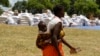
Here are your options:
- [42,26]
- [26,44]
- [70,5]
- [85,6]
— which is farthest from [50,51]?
[70,5]

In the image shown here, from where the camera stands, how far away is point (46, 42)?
4594 millimetres

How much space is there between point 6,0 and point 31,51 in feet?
103

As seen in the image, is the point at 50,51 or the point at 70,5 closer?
the point at 50,51

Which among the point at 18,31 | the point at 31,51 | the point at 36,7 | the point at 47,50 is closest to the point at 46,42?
the point at 47,50

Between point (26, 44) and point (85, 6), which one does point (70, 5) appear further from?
point (26, 44)

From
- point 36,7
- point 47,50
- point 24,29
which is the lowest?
point 36,7

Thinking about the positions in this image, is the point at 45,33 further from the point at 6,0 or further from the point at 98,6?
the point at 98,6

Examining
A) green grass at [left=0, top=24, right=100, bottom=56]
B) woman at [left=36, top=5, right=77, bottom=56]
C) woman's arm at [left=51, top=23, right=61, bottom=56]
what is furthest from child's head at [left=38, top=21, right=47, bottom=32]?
green grass at [left=0, top=24, right=100, bottom=56]

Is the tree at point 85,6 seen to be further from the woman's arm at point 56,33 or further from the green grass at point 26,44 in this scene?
the woman's arm at point 56,33

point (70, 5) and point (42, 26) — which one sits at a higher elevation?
point (42, 26)

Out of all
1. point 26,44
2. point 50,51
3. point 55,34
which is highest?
point 55,34

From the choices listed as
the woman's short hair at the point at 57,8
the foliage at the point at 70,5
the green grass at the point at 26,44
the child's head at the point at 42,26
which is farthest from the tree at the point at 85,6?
the woman's short hair at the point at 57,8

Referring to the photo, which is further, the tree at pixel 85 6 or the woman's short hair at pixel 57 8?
the tree at pixel 85 6

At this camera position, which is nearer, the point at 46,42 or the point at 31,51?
the point at 46,42
